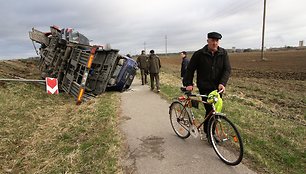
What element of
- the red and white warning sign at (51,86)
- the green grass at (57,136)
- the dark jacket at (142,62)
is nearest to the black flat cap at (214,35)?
the green grass at (57,136)

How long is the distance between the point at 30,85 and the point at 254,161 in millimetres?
11650

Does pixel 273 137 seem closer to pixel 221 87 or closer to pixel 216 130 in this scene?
pixel 216 130

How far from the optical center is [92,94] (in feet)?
37.7

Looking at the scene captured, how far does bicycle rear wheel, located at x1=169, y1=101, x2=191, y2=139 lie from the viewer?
5.25m

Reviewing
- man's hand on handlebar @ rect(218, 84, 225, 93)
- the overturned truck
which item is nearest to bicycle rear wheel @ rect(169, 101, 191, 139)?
man's hand on handlebar @ rect(218, 84, 225, 93)

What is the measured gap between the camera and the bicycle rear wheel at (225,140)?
13.4 ft

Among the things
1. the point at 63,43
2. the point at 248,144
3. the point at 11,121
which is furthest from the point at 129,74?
the point at 248,144

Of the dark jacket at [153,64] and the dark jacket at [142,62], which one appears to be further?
the dark jacket at [142,62]

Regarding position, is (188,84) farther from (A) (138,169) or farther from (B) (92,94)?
(B) (92,94)

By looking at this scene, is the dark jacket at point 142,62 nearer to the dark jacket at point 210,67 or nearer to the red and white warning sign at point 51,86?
the red and white warning sign at point 51,86

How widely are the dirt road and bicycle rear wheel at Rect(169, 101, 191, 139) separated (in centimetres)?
13

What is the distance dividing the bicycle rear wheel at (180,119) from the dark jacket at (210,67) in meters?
0.70

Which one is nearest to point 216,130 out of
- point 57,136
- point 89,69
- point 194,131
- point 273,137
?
point 194,131

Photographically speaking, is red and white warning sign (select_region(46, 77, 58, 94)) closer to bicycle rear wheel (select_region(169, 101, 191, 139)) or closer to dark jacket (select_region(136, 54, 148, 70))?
dark jacket (select_region(136, 54, 148, 70))
